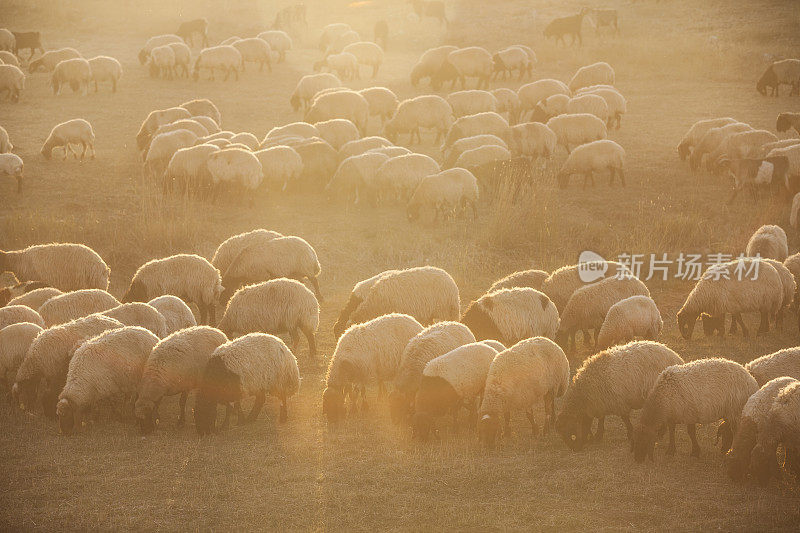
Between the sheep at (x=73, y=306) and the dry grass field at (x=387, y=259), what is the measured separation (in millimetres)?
1362

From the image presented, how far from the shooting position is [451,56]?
2458 cm

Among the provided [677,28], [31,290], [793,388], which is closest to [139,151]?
[31,290]

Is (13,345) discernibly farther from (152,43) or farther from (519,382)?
(152,43)

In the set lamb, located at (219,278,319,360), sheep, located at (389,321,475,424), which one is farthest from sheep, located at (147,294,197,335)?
sheep, located at (389,321,475,424)

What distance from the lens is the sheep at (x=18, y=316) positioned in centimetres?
921

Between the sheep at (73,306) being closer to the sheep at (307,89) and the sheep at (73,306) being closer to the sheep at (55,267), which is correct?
the sheep at (55,267)

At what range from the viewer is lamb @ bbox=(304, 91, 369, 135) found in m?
19.1

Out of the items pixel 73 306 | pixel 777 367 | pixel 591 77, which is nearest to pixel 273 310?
pixel 73 306

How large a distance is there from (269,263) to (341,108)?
9.16 metres

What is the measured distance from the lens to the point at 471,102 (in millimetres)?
20203

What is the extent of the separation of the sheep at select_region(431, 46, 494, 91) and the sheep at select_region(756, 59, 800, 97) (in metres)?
7.76

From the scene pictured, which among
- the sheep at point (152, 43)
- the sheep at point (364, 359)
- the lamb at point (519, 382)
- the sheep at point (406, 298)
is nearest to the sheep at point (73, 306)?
the sheep at point (406, 298)

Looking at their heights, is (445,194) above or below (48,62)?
below

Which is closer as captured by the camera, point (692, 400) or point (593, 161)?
point (692, 400)
